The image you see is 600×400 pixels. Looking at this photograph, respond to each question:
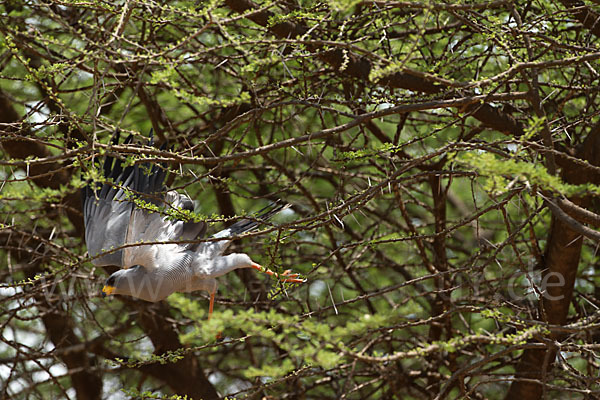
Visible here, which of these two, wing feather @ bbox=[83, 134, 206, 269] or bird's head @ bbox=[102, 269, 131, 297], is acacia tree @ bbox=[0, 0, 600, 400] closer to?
wing feather @ bbox=[83, 134, 206, 269]

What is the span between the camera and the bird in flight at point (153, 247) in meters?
2.65

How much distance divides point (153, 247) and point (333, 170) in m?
1.45

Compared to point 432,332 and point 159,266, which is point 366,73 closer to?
point 159,266

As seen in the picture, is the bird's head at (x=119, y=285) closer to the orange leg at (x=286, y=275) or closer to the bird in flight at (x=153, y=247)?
the bird in flight at (x=153, y=247)

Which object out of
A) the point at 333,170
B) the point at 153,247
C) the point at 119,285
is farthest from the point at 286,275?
the point at 333,170

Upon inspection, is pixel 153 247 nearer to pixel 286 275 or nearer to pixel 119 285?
pixel 119 285

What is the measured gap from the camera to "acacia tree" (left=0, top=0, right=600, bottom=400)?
1968mm

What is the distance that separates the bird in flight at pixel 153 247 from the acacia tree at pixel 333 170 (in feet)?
0.45

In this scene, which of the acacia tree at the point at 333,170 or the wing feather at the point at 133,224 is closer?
the acacia tree at the point at 333,170

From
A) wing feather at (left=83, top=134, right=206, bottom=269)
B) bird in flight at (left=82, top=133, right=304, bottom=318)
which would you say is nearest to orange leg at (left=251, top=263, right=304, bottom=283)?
bird in flight at (left=82, top=133, right=304, bottom=318)

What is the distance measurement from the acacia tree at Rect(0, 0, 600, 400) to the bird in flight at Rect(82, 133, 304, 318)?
0.14 metres

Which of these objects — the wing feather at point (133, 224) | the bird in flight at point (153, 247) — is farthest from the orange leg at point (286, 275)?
the wing feather at point (133, 224)

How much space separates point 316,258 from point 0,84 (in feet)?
8.36

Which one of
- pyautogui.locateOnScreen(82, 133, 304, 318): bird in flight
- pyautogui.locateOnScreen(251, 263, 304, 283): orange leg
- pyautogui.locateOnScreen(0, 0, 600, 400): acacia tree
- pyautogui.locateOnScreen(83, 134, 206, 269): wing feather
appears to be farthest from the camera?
pyautogui.locateOnScreen(83, 134, 206, 269): wing feather
